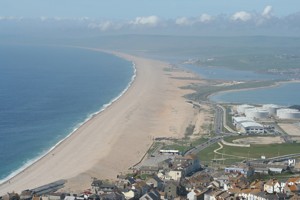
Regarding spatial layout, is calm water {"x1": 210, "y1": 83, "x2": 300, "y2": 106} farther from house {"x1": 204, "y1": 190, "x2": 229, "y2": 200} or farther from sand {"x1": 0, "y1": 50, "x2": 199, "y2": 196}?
house {"x1": 204, "y1": 190, "x2": 229, "y2": 200}

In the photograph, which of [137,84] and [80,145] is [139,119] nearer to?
[80,145]

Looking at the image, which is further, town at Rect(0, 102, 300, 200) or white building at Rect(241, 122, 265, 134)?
white building at Rect(241, 122, 265, 134)

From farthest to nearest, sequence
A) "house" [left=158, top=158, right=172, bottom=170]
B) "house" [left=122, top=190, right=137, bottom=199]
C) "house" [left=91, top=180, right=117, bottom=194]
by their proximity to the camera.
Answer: "house" [left=158, top=158, right=172, bottom=170]
"house" [left=91, top=180, right=117, bottom=194]
"house" [left=122, top=190, right=137, bottom=199]

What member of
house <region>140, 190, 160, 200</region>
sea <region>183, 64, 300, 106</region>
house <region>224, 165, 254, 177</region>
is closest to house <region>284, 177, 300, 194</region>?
house <region>224, 165, 254, 177</region>

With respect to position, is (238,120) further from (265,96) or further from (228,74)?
(228,74)

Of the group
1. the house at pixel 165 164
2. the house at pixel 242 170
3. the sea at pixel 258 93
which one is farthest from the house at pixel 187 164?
the sea at pixel 258 93

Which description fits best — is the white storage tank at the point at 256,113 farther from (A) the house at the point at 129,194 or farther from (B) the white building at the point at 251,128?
(A) the house at the point at 129,194
